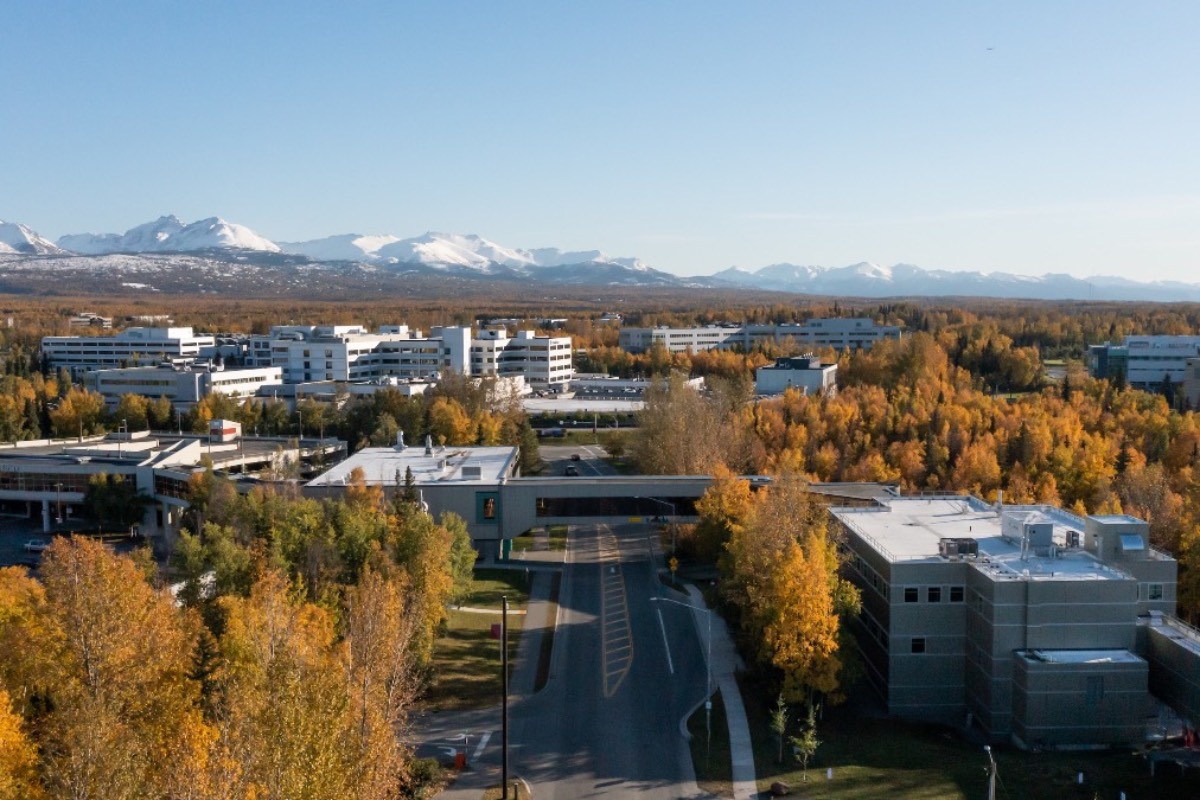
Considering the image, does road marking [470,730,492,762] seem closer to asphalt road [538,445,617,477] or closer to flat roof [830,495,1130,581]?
flat roof [830,495,1130,581]

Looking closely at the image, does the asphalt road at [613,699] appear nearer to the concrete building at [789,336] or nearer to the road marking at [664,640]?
the road marking at [664,640]

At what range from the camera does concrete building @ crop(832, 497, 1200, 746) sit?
79.3ft

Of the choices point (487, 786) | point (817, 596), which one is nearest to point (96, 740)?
point (487, 786)

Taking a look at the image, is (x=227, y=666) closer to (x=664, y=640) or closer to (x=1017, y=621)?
(x=664, y=640)

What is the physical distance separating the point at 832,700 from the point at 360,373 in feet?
226

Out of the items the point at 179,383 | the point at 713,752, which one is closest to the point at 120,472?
the point at 179,383

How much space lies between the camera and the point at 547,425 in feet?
241

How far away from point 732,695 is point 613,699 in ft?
9.59

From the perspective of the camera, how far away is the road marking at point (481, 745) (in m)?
23.1

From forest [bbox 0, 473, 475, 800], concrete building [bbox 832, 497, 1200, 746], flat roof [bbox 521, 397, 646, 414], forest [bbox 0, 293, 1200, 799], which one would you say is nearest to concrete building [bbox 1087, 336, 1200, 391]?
forest [bbox 0, 293, 1200, 799]

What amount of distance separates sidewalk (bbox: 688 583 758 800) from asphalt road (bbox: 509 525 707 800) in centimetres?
45

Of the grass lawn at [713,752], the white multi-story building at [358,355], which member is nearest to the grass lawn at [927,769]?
the grass lawn at [713,752]

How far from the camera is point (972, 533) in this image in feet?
99.4

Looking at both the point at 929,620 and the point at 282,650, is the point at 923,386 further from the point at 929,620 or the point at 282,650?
the point at 282,650
